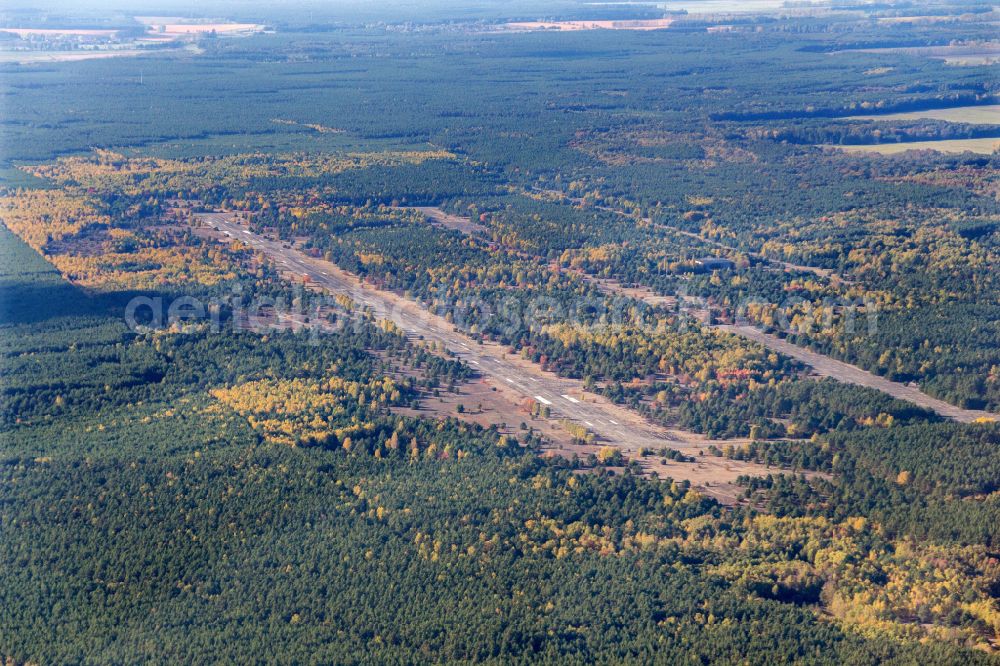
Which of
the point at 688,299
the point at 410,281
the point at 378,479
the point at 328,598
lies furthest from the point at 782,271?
the point at 328,598

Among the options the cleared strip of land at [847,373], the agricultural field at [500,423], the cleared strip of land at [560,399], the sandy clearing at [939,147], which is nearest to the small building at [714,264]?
the agricultural field at [500,423]

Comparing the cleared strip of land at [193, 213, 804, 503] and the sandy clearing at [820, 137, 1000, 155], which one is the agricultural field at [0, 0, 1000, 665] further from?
the sandy clearing at [820, 137, 1000, 155]

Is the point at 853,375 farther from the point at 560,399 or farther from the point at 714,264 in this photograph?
the point at 714,264

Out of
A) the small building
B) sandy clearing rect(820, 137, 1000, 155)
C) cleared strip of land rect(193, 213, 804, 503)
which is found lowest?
sandy clearing rect(820, 137, 1000, 155)

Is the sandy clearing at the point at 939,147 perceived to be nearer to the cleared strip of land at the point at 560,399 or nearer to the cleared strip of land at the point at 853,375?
Result: the cleared strip of land at the point at 853,375

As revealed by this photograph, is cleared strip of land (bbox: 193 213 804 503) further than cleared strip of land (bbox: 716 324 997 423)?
No

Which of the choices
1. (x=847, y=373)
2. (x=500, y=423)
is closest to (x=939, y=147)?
(x=847, y=373)

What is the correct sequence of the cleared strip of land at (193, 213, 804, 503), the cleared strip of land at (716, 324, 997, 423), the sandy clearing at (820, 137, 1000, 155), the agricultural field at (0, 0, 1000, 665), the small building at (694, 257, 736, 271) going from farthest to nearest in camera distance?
the sandy clearing at (820, 137, 1000, 155), the small building at (694, 257, 736, 271), the cleared strip of land at (716, 324, 997, 423), the cleared strip of land at (193, 213, 804, 503), the agricultural field at (0, 0, 1000, 665)

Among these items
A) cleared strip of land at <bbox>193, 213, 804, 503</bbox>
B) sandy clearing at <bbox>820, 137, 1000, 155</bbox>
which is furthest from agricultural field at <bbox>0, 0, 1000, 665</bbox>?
sandy clearing at <bbox>820, 137, 1000, 155</bbox>
